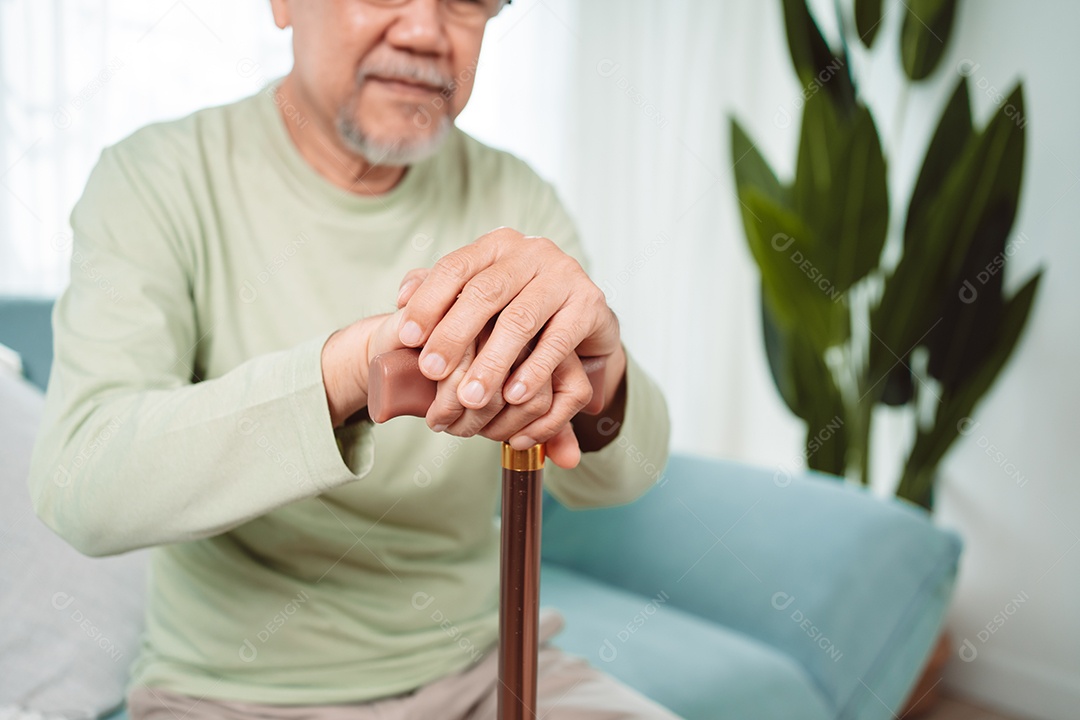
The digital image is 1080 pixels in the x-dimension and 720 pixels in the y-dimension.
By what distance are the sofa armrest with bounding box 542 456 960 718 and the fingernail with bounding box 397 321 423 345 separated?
38.7 inches

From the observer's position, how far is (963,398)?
1.92 m

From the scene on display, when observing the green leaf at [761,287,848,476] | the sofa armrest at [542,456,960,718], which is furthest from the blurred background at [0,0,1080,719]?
the sofa armrest at [542,456,960,718]

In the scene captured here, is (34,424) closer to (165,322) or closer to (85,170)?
(165,322)

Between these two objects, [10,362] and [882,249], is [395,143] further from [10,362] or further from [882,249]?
[882,249]

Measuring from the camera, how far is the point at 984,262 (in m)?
1.83

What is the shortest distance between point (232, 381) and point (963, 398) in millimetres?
1651

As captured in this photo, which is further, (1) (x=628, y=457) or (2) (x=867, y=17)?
(2) (x=867, y=17)

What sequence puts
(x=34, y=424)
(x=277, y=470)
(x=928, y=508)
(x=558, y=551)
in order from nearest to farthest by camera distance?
(x=277, y=470) → (x=34, y=424) → (x=558, y=551) → (x=928, y=508)

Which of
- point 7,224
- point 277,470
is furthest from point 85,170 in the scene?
point 277,470

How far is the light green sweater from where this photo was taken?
29.4 inches

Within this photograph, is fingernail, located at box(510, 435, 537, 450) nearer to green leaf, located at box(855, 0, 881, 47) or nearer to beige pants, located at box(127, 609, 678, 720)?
beige pants, located at box(127, 609, 678, 720)

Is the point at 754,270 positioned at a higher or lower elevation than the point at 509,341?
lower

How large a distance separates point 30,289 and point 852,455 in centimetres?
173

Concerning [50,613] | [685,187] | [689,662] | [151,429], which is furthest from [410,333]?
[685,187]
